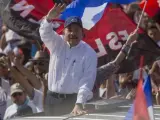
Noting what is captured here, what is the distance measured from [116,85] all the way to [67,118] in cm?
425

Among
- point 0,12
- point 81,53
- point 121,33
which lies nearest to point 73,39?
point 81,53

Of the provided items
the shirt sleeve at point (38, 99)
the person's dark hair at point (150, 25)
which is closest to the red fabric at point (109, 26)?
the person's dark hair at point (150, 25)

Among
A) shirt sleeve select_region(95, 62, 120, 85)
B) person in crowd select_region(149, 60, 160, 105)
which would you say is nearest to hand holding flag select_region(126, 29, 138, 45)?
shirt sleeve select_region(95, 62, 120, 85)

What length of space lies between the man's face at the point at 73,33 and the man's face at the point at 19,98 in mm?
1850

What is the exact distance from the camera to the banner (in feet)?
29.9

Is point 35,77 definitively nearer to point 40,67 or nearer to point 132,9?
point 40,67

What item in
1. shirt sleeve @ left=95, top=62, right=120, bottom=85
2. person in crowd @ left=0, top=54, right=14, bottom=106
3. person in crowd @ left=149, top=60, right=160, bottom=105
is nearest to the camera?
shirt sleeve @ left=95, top=62, right=120, bottom=85

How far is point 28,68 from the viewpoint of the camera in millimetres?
10156

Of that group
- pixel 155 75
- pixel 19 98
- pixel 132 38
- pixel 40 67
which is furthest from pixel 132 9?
pixel 19 98

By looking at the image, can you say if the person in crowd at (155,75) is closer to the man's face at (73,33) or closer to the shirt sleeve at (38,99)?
the man's face at (73,33)

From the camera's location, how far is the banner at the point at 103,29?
9.10 meters

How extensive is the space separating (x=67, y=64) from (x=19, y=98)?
188cm

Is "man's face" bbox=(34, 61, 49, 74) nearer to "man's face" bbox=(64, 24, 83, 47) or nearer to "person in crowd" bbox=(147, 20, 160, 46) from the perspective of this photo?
"person in crowd" bbox=(147, 20, 160, 46)

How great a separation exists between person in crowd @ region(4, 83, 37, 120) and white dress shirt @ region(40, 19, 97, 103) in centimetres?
148
